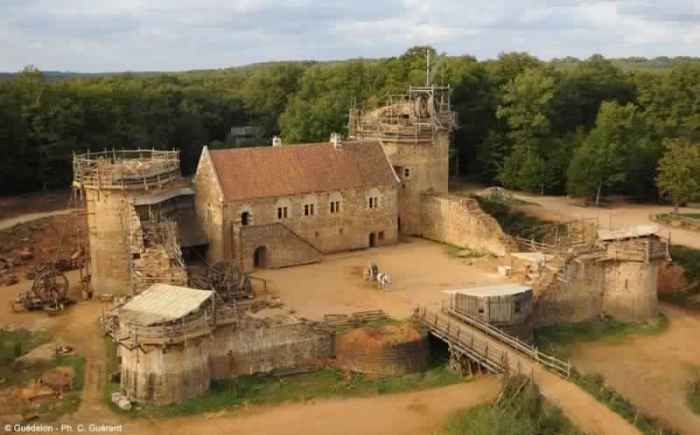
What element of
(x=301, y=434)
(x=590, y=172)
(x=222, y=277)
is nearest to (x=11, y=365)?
(x=222, y=277)

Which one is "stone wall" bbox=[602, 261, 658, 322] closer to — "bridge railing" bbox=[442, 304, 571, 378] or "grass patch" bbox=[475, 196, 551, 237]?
"bridge railing" bbox=[442, 304, 571, 378]

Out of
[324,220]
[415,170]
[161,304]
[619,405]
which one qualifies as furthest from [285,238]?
[619,405]

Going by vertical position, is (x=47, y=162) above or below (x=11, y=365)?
above

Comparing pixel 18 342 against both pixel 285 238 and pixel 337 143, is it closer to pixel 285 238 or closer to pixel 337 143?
pixel 285 238

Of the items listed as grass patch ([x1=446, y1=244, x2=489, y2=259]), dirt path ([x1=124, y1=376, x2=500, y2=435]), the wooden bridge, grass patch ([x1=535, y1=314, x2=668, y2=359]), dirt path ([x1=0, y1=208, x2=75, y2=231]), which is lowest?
dirt path ([x1=124, y1=376, x2=500, y2=435])

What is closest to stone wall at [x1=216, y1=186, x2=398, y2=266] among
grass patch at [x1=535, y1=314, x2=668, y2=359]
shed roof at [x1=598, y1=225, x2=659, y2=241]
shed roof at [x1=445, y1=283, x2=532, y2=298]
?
shed roof at [x1=445, y1=283, x2=532, y2=298]

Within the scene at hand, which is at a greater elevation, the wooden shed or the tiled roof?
the tiled roof

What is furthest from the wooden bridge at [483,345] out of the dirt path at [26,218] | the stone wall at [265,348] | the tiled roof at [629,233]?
the dirt path at [26,218]

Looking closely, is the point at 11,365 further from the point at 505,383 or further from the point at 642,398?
the point at 642,398
